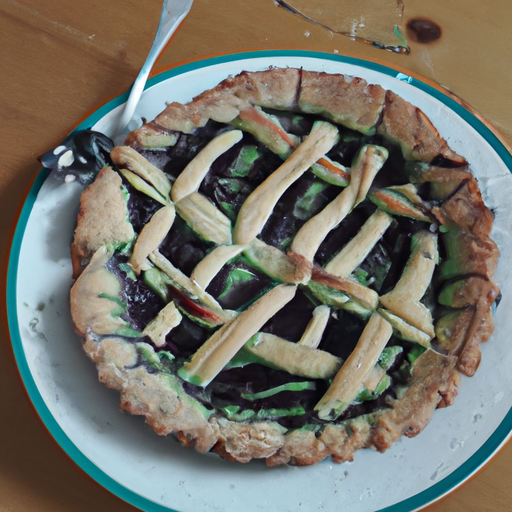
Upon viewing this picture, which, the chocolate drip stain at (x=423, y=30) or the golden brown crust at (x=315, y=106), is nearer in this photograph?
the golden brown crust at (x=315, y=106)

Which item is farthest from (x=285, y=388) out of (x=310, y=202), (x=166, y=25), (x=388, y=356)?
(x=166, y=25)

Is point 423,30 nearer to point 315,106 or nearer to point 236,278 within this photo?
Result: point 315,106

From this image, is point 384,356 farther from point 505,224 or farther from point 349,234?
point 505,224

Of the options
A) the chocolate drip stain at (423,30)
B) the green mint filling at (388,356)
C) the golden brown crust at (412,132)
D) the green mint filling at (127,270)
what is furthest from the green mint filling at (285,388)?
the chocolate drip stain at (423,30)

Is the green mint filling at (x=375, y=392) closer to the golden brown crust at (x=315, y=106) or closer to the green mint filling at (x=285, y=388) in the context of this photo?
the green mint filling at (x=285, y=388)

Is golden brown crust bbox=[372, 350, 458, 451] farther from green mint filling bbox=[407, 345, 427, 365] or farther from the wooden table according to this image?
the wooden table

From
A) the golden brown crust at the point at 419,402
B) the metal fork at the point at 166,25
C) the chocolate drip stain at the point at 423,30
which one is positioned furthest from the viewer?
the chocolate drip stain at the point at 423,30
